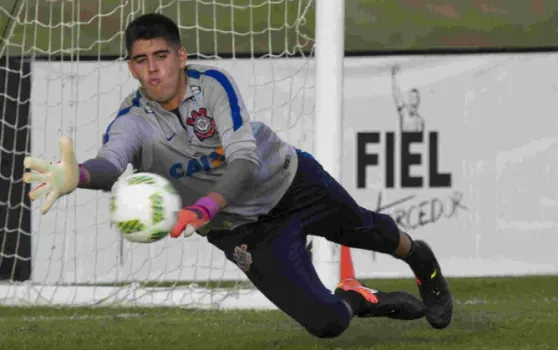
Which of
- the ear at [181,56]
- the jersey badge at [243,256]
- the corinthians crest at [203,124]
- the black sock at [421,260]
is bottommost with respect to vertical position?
the black sock at [421,260]

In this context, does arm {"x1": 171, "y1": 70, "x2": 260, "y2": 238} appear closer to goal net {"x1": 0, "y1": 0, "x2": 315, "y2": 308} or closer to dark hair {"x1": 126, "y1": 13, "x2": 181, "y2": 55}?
dark hair {"x1": 126, "y1": 13, "x2": 181, "y2": 55}

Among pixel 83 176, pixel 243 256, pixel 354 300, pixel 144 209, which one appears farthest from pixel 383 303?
pixel 83 176

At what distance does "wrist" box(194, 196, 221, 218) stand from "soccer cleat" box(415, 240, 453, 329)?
204 cm

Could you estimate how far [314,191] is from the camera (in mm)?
6109

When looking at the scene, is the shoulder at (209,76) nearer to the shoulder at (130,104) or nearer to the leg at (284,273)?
the shoulder at (130,104)

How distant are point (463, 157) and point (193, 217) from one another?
6.42m

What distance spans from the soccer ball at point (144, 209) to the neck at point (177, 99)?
0.70m

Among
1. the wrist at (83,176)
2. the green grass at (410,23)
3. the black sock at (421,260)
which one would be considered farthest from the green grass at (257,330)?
the green grass at (410,23)

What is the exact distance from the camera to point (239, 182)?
5.13 m

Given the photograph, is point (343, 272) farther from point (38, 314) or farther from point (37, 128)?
point (37, 128)

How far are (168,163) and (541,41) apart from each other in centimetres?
814

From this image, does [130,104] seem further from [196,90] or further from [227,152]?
[227,152]

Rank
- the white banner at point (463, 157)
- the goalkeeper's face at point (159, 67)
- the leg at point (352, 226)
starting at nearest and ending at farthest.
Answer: the goalkeeper's face at point (159, 67) → the leg at point (352, 226) → the white banner at point (463, 157)

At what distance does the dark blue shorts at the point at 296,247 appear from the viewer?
5.89 m
